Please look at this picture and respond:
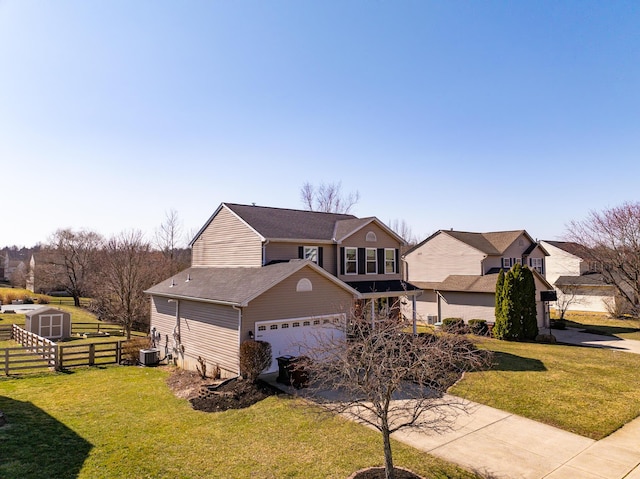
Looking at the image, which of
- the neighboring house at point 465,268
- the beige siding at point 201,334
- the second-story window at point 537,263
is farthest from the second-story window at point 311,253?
the second-story window at point 537,263

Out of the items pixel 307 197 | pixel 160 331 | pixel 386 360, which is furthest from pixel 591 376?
pixel 307 197

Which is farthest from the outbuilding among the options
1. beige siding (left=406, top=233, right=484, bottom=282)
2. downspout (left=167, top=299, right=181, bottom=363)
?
beige siding (left=406, top=233, right=484, bottom=282)

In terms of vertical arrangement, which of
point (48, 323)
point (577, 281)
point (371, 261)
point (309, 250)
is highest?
point (309, 250)

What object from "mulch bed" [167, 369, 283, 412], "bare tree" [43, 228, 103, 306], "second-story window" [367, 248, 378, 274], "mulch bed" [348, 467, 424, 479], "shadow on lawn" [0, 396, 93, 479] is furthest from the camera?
"bare tree" [43, 228, 103, 306]

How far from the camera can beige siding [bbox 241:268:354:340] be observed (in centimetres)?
1506

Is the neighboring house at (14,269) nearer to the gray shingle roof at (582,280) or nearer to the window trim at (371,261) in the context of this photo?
the window trim at (371,261)

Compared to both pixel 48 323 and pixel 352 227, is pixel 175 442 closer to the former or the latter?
pixel 352 227

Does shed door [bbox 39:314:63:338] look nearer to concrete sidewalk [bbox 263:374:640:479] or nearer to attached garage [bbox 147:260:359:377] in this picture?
attached garage [bbox 147:260:359:377]

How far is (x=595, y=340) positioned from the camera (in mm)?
24547

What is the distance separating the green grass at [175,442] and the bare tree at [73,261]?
44.0m

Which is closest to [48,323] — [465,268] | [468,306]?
[468,306]

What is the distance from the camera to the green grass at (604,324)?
90.3 ft

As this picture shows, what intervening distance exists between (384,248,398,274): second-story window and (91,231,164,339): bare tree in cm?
1695

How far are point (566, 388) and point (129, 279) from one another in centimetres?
2560
